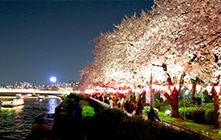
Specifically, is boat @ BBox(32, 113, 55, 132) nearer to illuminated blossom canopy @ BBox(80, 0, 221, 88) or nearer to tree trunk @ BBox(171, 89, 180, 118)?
illuminated blossom canopy @ BBox(80, 0, 221, 88)

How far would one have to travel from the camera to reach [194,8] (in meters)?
15.8

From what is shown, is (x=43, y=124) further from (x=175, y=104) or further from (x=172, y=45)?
(x=172, y=45)

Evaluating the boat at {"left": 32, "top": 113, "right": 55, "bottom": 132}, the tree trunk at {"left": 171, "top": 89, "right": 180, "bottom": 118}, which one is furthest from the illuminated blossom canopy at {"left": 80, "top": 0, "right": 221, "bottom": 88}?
the boat at {"left": 32, "top": 113, "right": 55, "bottom": 132}

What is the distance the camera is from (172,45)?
1758 cm

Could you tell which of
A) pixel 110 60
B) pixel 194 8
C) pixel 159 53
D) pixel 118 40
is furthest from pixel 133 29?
pixel 194 8

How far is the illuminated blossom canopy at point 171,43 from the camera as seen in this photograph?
14423 millimetres

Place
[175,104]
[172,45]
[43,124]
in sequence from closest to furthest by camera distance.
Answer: [172,45] < [175,104] < [43,124]

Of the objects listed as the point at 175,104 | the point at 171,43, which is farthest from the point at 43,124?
the point at 171,43

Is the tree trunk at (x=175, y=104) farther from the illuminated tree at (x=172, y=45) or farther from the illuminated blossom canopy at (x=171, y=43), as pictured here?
the illuminated blossom canopy at (x=171, y=43)

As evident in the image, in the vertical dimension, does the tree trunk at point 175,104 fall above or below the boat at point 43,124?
above

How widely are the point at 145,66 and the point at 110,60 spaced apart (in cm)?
1448

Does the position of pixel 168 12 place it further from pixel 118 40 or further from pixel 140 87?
pixel 140 87

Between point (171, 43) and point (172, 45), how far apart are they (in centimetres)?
25

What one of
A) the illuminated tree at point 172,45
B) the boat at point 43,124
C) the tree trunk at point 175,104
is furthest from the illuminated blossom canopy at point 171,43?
the boat at point 43,124
